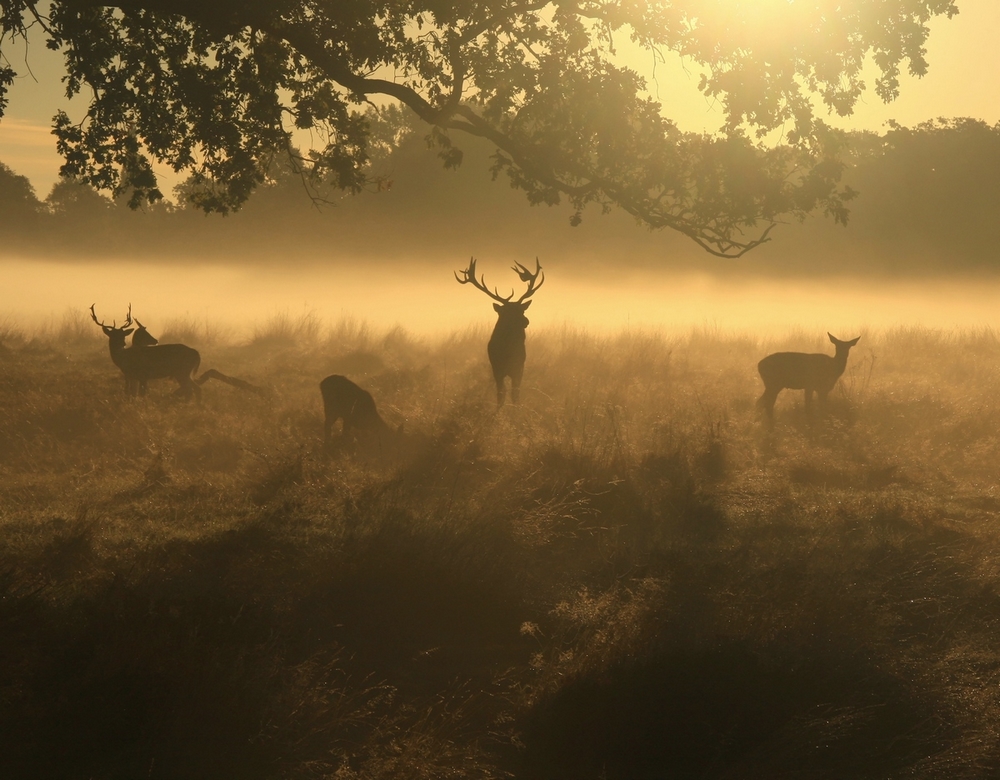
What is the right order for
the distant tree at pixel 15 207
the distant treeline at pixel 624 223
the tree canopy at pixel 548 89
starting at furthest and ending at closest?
the distant tree at pixel 15 207, the distant treeline at pixel 624 223, the tree canopy at pixel 548 89

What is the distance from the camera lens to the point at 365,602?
20.5 ft

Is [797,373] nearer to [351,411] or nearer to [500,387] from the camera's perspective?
[500,387]

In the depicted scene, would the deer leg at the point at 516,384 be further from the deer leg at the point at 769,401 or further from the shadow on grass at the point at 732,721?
the shadow on grass at the point at 732,721

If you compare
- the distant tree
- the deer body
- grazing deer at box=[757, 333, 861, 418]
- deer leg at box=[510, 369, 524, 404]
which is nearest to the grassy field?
grazing deer at box=[757, 333, 861, 418]

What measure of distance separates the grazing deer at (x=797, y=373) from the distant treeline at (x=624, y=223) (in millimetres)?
38065

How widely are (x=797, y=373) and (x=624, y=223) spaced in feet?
139

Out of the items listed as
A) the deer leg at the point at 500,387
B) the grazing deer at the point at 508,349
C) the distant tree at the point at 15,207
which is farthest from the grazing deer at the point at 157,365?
the distant tree at the point at 15,207

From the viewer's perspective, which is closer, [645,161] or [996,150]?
[645,161]

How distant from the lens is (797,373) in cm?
1256

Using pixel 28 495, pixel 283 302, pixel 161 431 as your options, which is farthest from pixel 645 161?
pixel 283 302

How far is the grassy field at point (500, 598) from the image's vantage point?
4.91 meters

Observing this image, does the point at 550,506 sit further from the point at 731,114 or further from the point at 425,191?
the point at 425,191

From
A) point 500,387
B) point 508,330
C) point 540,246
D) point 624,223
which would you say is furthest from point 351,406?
point 624,223

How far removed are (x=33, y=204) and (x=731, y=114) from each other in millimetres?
75653
